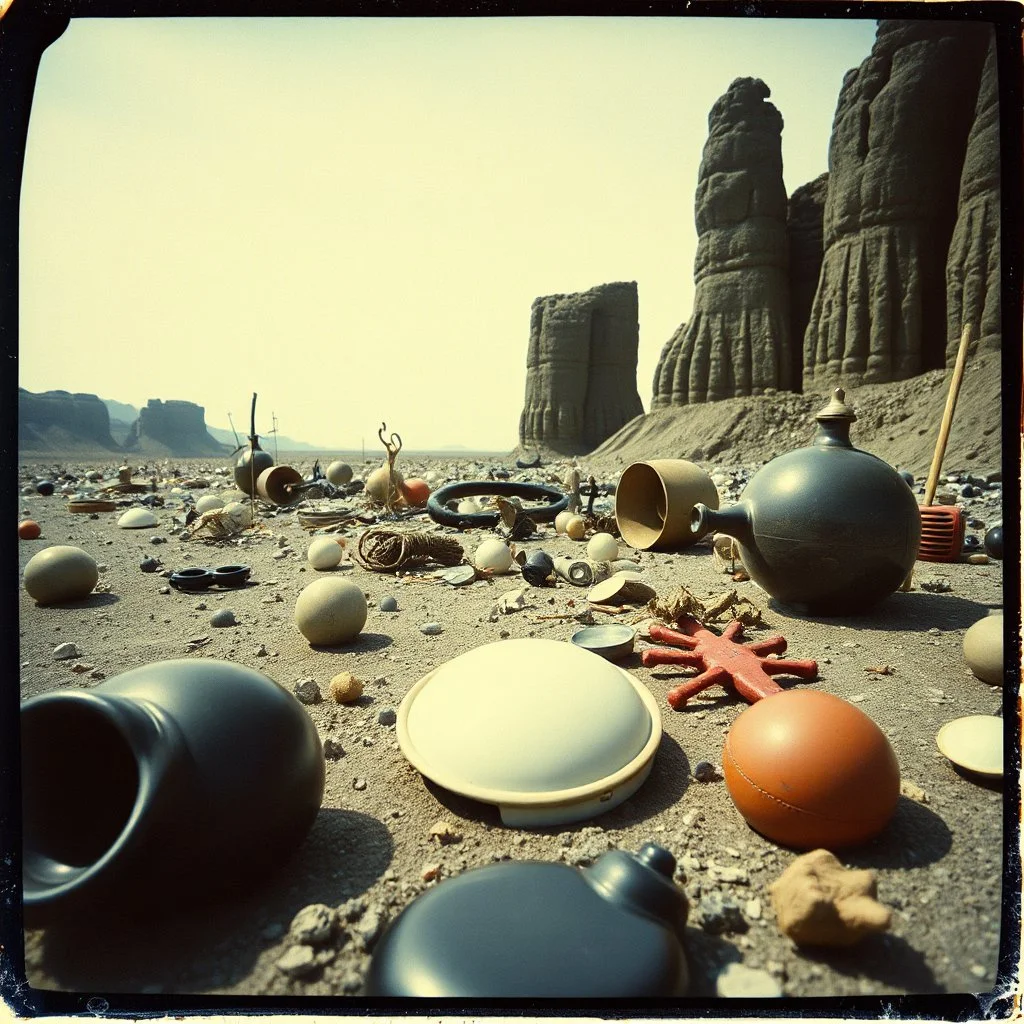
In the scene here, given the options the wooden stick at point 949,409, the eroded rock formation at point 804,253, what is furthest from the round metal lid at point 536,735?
the eroded rock formation at point 804,253

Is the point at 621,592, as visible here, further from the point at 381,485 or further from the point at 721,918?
the point at 381,485

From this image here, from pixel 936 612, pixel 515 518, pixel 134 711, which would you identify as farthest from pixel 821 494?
pixel 515 518

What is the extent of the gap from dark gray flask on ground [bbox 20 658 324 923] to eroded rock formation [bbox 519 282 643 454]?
50.1m

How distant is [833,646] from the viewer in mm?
4176

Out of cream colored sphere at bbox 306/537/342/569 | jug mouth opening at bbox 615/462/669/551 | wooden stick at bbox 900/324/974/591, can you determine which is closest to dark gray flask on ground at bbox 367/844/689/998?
wooden stick at bbox 900/324/974/591

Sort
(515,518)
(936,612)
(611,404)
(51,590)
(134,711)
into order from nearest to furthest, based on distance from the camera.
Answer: (134,711), (936,612), (51,590), (515,518), (611,404)

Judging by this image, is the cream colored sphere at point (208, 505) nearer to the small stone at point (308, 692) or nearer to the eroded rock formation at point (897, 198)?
the small stone at point (308, 692)

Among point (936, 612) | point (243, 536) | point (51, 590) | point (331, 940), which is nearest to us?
point (331, 940)

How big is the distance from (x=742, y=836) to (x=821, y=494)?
2709 millimetres

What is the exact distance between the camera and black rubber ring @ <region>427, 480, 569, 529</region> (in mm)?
9680

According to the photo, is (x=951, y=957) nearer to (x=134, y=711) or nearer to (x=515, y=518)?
(x=134, y=711)

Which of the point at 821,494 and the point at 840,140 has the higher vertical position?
the point at 840,140

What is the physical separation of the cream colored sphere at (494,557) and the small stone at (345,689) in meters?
3.32

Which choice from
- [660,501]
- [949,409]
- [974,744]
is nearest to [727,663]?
[974,744]
